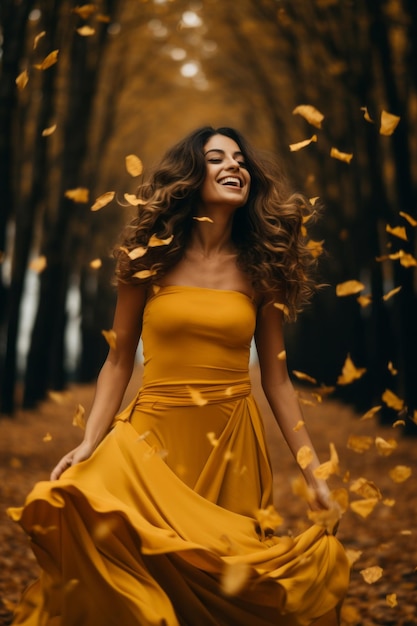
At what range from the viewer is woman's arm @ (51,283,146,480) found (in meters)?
3.35

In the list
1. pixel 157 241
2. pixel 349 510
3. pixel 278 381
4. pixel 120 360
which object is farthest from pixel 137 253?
pixel 349 510

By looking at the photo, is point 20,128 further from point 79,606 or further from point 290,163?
point 290,163

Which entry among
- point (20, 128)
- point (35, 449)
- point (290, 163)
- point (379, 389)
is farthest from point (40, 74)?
point (290, 163)

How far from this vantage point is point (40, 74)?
13.2m

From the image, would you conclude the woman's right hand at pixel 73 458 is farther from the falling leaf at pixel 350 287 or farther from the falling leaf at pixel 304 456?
the falling leaf at pixel 350 287

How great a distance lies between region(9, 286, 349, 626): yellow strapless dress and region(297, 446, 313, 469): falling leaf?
0.15 meters

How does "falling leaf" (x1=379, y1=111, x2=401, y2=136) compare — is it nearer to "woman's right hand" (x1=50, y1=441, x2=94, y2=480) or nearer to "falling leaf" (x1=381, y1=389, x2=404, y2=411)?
"falling leaf" (x1=381, y1=389, x2=404, y2=411)

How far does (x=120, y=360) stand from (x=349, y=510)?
17.0ft

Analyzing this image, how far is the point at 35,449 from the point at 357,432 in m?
5.87

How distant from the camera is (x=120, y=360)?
11.3 feet

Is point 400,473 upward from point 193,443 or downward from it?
downward

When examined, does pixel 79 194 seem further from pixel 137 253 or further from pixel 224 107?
pixel 224 107

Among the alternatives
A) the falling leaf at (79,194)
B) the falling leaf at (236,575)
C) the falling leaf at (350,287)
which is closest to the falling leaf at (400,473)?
the falling leaf at (350,287)

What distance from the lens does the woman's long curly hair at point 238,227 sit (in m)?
3.43
